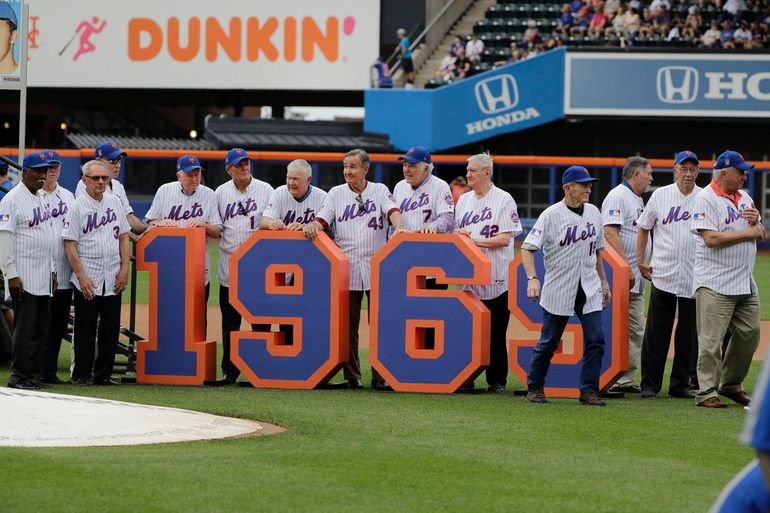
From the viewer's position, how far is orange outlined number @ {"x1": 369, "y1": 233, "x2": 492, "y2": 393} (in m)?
10.5

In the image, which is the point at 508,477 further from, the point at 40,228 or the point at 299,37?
the point at 299,37

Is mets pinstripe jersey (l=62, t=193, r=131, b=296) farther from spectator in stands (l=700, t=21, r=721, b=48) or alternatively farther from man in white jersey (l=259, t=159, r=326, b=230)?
spectator in stands (l=700, t=21, r=721, b=48)

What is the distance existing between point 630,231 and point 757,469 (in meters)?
7.69

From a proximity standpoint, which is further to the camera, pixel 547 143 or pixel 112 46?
pixel 112 46

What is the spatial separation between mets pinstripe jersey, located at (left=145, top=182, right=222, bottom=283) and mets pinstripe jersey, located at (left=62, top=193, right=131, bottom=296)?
29.9 inches

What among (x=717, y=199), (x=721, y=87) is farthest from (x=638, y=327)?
(x=721, y=87)

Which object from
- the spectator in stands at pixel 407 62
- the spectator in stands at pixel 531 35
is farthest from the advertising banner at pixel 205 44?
the spectator in stands at pixel 531 35

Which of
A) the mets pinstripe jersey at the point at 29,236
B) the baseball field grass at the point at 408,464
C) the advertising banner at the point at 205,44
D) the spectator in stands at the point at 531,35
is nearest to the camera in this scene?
the baseball field grass at the point at 408,464

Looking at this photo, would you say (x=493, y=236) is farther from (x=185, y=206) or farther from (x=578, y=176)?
(x=185, y=206)

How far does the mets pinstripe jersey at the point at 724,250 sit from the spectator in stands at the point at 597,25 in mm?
22369

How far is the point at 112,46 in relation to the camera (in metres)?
37.0

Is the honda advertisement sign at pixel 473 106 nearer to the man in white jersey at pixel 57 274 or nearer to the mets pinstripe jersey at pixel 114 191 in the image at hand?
the mets pinstripe jersey at pixel 114 191

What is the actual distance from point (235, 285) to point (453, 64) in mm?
23301

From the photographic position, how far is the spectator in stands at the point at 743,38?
30.2 meters
